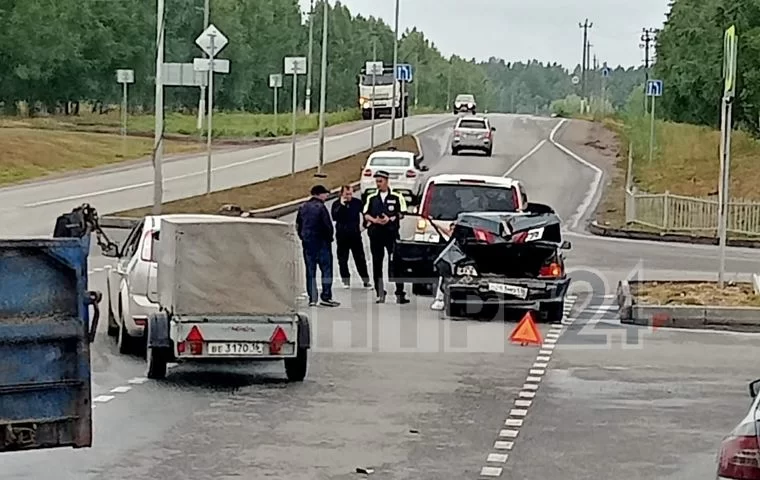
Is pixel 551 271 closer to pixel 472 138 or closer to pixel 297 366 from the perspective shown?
pixel 297 366

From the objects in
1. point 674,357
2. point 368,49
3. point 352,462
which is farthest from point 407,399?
point 368,49

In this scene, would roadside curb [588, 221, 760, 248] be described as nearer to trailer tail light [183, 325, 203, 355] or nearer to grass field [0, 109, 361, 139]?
trailer tail light [183, 325, 203, 355]

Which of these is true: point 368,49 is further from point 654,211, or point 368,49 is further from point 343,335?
point 343,335

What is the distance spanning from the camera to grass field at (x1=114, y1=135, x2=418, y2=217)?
37562 mm

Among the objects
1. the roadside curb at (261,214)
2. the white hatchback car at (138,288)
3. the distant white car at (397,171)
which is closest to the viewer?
the white hatchback car at (138,288)

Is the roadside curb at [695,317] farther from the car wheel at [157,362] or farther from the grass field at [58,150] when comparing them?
the grass field at [58,150]

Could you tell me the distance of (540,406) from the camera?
1312 centimetres

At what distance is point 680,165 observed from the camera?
56281 millimetres

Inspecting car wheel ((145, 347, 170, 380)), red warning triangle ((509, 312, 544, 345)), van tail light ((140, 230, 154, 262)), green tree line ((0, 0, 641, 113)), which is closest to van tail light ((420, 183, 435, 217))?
red warning triangle ((509, 312, 544, 345))

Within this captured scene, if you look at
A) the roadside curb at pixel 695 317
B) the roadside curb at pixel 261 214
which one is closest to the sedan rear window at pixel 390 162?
the roadside curb at pixel 261 214

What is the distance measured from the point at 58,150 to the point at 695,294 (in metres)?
41.6

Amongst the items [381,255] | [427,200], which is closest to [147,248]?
[381,255]

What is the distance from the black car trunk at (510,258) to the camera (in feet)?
64.2

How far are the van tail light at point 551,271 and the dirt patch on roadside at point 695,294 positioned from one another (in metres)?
1.48
